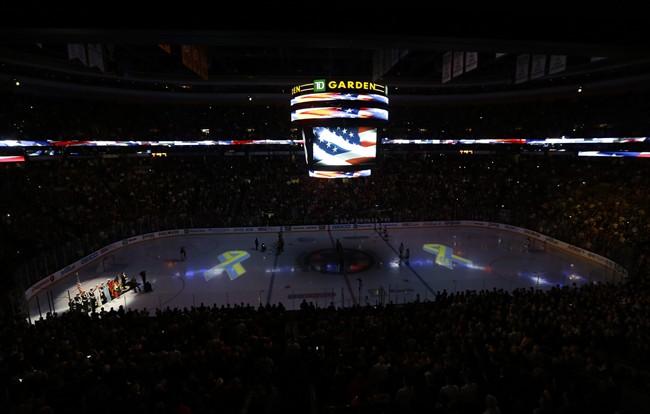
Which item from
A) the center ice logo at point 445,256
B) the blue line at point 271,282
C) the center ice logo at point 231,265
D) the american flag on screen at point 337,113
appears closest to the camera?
the blue line at point 271,282

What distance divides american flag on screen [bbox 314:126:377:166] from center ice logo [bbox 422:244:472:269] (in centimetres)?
851

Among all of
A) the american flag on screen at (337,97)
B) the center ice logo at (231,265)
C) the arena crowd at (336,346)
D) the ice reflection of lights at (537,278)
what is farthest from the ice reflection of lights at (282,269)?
the ice reflection of lights at (537,278)

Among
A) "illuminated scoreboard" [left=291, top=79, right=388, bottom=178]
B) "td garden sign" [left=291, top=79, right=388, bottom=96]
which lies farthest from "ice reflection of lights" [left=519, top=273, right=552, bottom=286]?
"td garden sign" [left=291, top=79, right=388, bottom=96]

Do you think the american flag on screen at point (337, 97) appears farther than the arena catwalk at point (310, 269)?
Yes

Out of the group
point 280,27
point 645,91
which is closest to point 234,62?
point 280,27

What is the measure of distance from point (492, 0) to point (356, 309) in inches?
416

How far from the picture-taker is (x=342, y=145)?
2031cm

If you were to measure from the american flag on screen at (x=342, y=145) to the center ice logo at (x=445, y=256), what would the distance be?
8.51 metres

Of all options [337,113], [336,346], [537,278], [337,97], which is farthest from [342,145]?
[336,346]

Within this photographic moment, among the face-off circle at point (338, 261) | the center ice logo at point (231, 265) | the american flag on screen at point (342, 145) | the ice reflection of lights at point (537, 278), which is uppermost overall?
the american flag on screen at point (342, 145)

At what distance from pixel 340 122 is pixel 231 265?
11326 millimetres

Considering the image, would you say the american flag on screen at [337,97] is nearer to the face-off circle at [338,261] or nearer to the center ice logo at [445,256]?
the face-off circle at [338,261]

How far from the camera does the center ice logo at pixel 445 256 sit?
23266 mm

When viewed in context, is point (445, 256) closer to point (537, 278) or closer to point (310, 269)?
point (537, 278)
